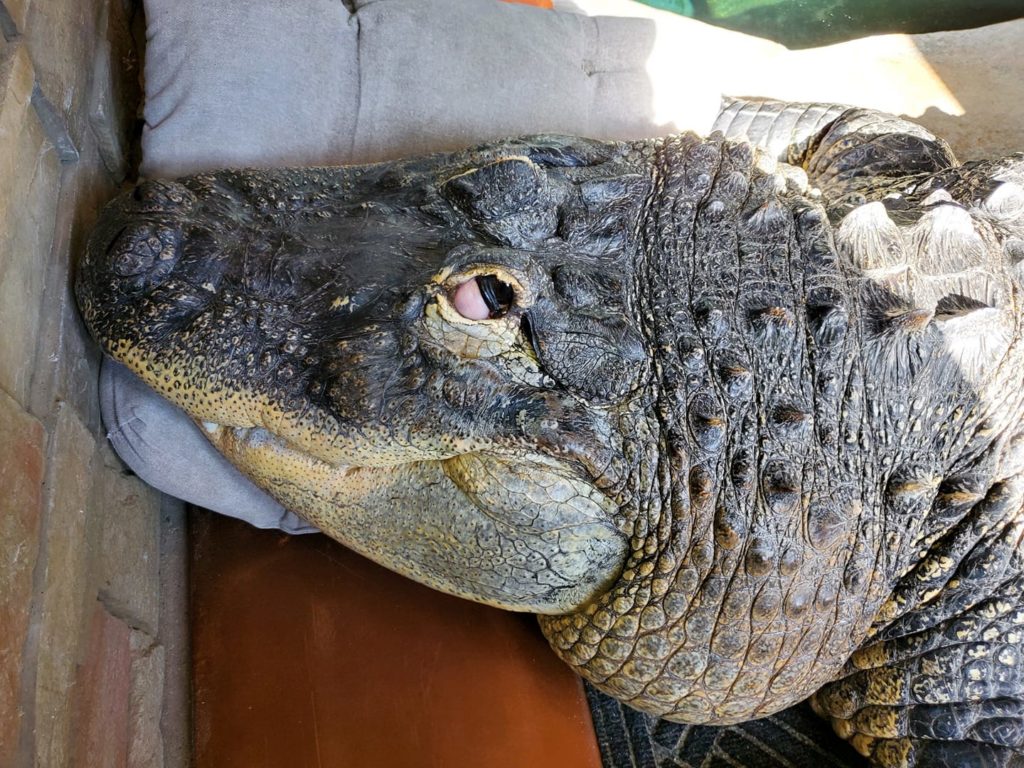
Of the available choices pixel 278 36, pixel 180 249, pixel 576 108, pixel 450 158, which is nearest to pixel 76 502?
pixel 180 249

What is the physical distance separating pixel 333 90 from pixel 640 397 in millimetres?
1475

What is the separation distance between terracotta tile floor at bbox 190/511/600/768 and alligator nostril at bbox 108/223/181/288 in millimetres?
961

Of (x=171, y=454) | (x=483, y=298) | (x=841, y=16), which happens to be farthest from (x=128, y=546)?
(x=841, y=16)

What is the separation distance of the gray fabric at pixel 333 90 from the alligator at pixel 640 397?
0.95 ft

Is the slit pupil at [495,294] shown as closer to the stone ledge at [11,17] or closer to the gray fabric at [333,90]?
the gray fabric at [333,90]

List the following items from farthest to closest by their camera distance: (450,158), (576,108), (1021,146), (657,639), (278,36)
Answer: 1. (1021,146)
2. (576,108)
3. (278,36)
4. (450,158)
5. (657,639)

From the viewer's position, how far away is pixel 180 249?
176 cm

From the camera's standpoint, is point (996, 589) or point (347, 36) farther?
point (347, 36)

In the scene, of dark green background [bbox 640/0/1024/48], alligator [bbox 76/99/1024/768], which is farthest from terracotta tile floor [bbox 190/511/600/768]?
dark green background [bbox 640/0/1024/48]

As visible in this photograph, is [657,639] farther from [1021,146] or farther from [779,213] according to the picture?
[1021,146]

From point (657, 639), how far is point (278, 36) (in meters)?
2.00

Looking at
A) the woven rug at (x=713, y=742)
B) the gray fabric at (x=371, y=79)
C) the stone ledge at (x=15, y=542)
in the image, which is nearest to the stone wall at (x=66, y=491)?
the stone ledge at (x=15, y=542)

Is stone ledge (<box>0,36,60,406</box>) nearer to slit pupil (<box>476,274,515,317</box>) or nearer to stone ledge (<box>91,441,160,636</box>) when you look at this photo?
stone ledge (<box>91,441,160,636</box>)

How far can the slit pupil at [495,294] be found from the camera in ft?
5.59
